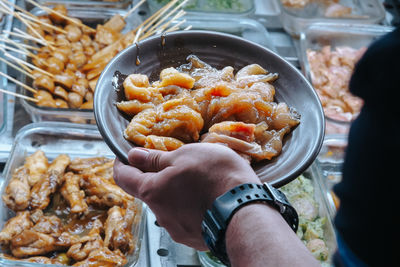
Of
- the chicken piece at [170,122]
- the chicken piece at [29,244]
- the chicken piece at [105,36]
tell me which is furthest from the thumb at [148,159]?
the chicken piece at [105,36]

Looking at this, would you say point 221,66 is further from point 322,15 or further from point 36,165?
point 322,15

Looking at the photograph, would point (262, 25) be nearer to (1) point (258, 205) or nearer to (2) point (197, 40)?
(2) point (197, 40)

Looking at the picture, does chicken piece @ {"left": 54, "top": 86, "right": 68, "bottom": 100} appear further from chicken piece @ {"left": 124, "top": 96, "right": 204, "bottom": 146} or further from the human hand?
the human hand

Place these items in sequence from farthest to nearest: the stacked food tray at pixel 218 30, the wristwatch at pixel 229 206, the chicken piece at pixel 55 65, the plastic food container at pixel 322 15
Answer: the plastic food container at pixel 322 15 < the chicken piece at pixel 55 65 < the stacked food tray at pixel 218 30 < the wristwatch at pixel 229 206

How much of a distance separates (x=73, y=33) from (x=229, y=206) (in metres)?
2.39

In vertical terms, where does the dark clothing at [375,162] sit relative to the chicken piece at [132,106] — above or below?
above

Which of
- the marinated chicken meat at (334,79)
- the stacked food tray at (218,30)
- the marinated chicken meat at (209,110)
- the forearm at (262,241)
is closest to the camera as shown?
the forearm at (262,241)

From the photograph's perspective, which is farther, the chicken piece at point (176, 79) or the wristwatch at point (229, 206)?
the chicken piece at point (176, 79)

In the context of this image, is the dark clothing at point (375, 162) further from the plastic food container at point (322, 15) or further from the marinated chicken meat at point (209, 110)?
the plastic food container at point (322, 15)

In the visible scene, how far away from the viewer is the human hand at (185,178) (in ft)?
4.09

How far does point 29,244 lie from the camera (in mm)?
1961

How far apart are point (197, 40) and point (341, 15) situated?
2.34 meters

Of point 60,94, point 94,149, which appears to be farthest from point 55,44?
point 94,149

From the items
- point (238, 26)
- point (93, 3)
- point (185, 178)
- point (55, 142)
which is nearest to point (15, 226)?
point (55, 142)
